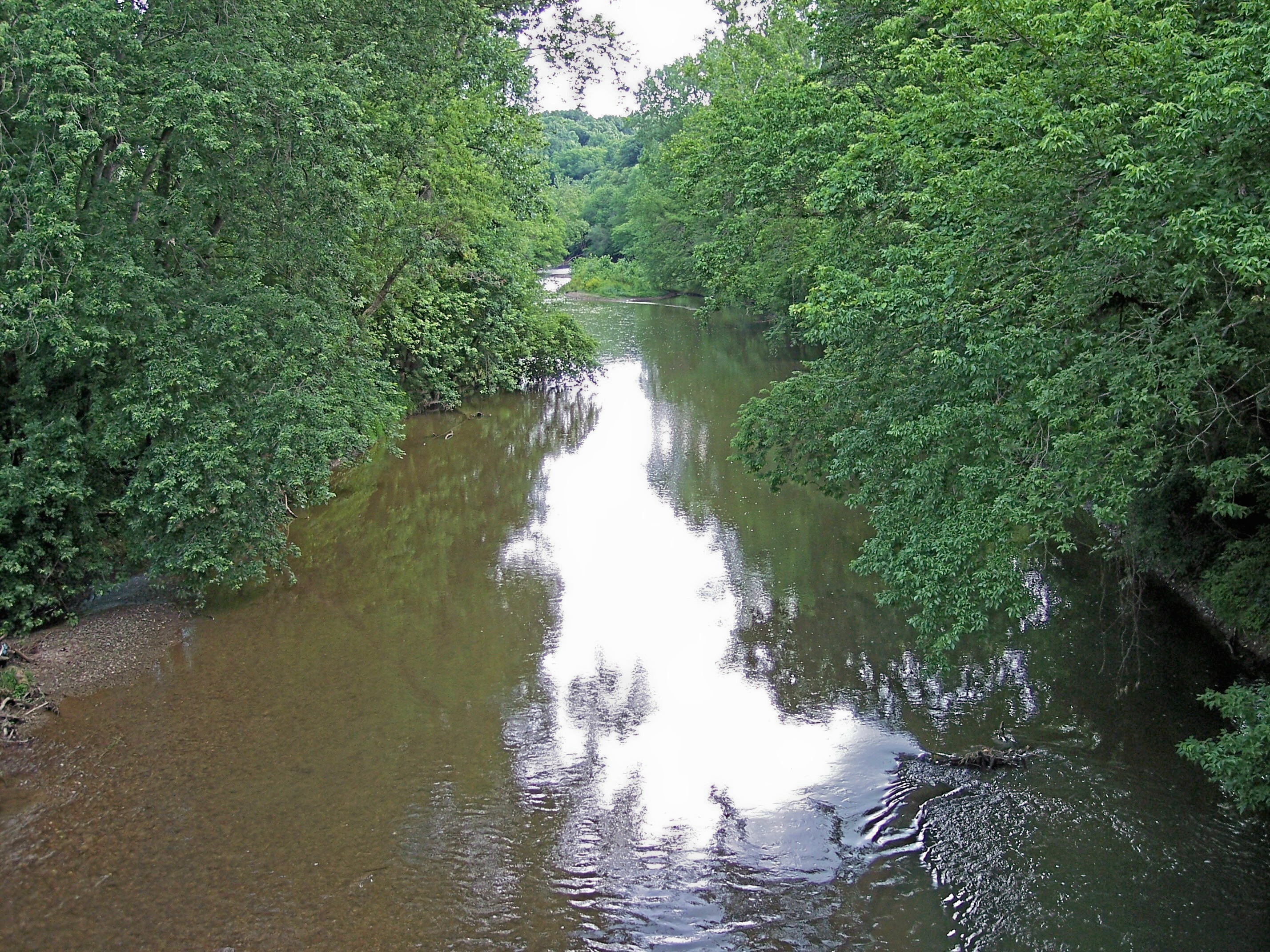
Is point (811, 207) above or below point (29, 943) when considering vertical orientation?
above

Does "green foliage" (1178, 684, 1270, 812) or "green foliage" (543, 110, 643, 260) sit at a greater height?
"green foliage" (543, 110, 643, 260)

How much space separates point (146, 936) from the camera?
670 cm

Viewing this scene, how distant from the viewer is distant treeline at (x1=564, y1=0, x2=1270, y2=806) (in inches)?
241

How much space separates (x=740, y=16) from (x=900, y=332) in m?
18.4

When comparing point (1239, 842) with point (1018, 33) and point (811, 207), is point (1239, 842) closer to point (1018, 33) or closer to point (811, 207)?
point (1018, 33)

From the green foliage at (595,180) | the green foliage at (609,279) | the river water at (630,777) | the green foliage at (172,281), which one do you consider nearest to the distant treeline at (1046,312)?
the river water at (630,777)

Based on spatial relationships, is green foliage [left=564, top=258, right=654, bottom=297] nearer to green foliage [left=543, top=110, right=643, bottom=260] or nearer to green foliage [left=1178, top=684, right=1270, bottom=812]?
green foliage [left=543, top=110, right=643, bottom=260]

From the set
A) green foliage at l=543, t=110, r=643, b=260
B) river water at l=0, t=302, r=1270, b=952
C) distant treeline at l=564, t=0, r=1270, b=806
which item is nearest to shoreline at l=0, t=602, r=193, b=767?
river water at l=0, t=302, r=1270, b=952

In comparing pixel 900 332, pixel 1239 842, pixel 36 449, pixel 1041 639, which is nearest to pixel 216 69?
pixel 36 449

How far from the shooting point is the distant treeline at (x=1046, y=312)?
6.12 meters

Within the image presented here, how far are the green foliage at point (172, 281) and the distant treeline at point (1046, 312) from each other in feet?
19.5

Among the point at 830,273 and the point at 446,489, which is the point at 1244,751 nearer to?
the point at 830,273

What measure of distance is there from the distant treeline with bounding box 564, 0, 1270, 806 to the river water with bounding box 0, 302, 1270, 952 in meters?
1.11

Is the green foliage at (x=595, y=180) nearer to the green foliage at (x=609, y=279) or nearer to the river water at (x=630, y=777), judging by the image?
the green foliage at (x=609, y=279)
